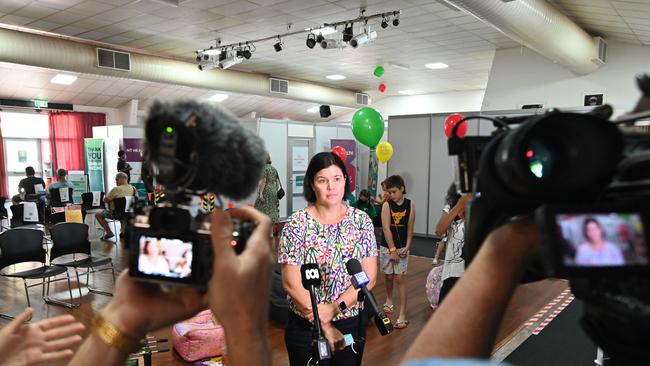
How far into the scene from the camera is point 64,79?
9805 mm

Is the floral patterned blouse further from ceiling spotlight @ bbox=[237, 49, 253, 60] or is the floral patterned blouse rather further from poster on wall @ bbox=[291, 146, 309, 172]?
poster on wall @ bbox=[291, 146, 309, 172]

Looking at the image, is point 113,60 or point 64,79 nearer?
point 113,60

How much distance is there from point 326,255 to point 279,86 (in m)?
Answer: 9.74

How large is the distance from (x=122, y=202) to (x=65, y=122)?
746 cm

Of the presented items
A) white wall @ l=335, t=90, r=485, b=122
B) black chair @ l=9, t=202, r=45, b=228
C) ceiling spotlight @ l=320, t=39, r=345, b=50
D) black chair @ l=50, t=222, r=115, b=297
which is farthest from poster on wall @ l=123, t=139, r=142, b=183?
white wall @ l=335, t=90, r=485, b=122

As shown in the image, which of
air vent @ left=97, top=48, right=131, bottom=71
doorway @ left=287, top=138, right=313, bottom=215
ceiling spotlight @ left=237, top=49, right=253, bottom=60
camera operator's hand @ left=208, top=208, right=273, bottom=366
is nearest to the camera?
camera operator's hand @ left=208, top=208, right=273, bottom=366

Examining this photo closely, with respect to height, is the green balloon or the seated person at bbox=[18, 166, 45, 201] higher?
the green balloon

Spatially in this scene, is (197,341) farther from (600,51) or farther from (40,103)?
(40,103)

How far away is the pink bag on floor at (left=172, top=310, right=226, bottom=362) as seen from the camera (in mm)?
3340

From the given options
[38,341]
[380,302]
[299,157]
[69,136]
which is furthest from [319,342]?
[69,136]

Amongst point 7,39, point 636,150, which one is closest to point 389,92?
point 7,39

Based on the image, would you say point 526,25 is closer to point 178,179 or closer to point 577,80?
point 577,80

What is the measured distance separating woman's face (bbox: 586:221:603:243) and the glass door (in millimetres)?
12611

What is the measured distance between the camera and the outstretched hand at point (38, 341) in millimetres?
857
